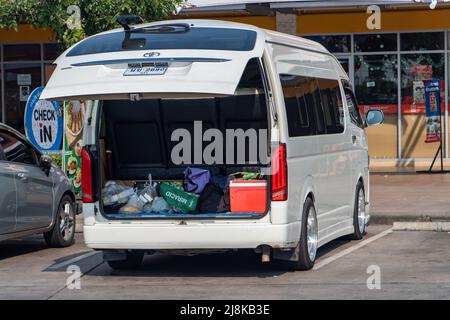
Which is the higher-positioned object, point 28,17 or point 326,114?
point 28,17

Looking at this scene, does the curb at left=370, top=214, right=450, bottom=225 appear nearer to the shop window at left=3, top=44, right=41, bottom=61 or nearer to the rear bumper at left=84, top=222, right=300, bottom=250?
the rear bumper at left=84, top=222, right=300, bottom=250

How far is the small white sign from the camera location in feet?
80.5

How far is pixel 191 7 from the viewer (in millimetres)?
19875

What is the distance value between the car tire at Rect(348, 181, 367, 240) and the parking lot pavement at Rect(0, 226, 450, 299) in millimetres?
121

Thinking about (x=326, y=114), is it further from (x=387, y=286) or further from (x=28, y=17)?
(x=28, y=17)

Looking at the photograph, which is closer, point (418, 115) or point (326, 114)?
→ point (326, 114)

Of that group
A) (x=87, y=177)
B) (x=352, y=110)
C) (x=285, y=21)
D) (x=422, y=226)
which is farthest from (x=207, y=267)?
(x=285, y=21)

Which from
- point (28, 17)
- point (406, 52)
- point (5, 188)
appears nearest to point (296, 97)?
point (5, 188)

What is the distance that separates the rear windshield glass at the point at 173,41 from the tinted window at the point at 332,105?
6.39ft

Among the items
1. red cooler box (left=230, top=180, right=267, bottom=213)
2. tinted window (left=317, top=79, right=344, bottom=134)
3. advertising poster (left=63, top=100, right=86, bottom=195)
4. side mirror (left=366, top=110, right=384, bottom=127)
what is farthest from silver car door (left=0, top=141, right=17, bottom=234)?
side mirror (left=366, top=110, right=384, bottom=127)

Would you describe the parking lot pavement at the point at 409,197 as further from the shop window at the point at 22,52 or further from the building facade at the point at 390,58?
the shop window at the point at 22,52

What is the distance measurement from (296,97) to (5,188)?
356 centimetres

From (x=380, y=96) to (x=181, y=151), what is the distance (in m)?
12.6

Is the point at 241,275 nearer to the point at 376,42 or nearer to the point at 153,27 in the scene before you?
the point at 153,27
